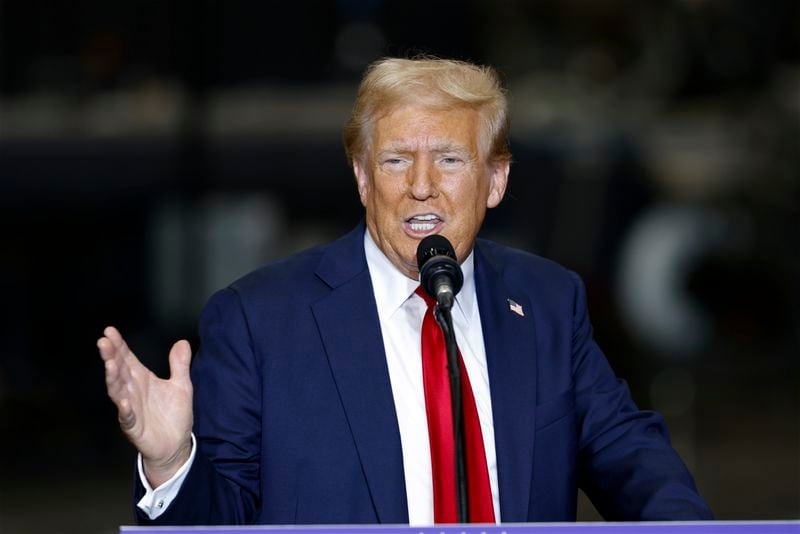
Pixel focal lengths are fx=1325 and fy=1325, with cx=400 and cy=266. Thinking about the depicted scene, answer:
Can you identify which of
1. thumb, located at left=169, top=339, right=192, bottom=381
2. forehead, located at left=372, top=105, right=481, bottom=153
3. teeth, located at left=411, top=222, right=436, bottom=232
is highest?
forehead, located at left=372, top=105, right=481, bottom=153

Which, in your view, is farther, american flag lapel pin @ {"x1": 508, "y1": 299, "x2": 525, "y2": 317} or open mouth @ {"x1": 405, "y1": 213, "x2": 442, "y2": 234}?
american flag lapel pin @ {"x1": 508, "y1": 299, "x2": 525, "y2": 317}

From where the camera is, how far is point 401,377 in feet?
8.17

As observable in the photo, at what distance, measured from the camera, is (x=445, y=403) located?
94.7 inches

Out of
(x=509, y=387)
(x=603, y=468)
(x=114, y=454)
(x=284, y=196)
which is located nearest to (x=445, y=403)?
(x=509, y=387)

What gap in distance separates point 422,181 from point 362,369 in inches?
14.4

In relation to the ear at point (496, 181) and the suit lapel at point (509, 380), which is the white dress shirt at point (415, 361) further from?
the ear at point (496, 181)

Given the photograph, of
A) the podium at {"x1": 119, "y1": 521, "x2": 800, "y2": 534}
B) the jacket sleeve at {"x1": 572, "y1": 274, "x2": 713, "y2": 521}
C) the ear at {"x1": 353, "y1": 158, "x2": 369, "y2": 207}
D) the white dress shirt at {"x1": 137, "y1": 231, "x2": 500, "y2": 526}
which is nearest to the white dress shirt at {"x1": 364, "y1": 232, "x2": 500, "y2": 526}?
the white dress shirt at {"x1": 137, "y1": 231, "x2": 500, "y2": 526}

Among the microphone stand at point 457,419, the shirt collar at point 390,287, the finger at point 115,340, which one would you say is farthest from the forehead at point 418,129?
the finger at point 115,340

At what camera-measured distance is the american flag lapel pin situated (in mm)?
2641

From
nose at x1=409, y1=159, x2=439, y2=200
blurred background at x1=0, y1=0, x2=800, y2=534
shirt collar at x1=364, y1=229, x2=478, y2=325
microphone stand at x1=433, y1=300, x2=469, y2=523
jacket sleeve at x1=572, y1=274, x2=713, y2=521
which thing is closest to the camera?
microphone stand at x1=433, y1=300, x2=469, y2=523

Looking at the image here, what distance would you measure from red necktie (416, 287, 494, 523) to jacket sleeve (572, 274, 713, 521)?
265mm

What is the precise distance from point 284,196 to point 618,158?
5.74 feet

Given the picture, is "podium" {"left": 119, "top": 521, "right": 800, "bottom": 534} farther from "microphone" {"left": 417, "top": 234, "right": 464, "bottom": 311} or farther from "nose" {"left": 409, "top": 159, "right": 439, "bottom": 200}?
"nose" {"left": 409, "top": 159, "right": 439, "bottom": 200}

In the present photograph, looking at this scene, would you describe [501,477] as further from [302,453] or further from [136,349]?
[136,349]
